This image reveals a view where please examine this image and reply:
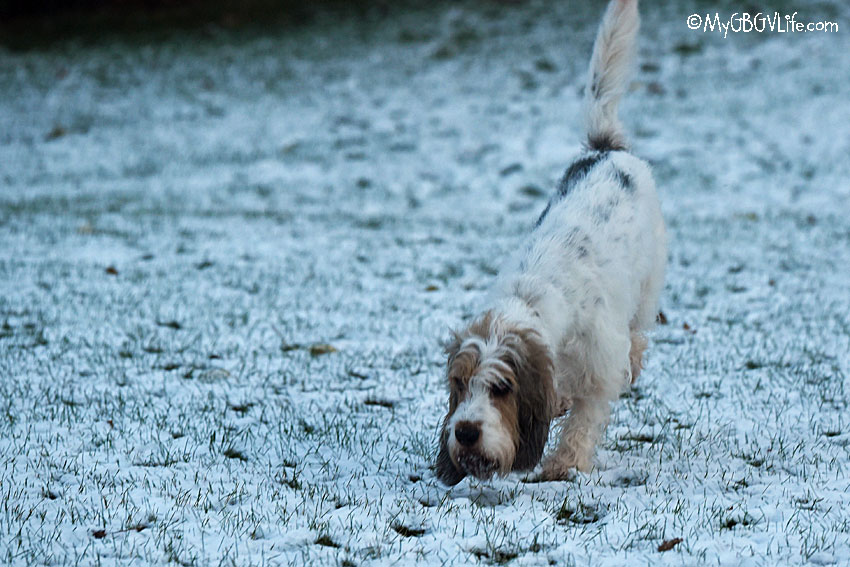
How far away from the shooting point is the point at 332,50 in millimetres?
22734

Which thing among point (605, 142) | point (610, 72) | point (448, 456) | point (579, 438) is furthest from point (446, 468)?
point (610, 72)

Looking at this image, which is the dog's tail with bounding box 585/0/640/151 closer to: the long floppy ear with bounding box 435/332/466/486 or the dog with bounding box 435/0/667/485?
the dog with bounding box 435/0/667/485

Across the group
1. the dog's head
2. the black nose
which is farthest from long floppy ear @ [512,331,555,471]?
the black nose

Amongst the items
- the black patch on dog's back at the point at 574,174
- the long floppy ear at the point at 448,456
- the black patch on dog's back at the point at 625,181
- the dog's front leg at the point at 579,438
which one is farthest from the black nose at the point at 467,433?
the black patch on dog's back at the point at 625,181

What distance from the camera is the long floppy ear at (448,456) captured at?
424cm

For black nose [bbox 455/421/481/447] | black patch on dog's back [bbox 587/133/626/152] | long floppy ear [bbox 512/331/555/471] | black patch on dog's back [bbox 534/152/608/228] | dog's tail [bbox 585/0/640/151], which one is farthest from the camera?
black patch on dog's back [bbox 587/133/626/152]

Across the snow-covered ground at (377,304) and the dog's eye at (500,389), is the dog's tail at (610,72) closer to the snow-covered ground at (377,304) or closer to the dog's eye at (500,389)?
the snow-covered ground at (377,304)

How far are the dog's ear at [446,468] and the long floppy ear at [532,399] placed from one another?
0.26 meters

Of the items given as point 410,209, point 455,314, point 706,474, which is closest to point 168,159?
point 410,209

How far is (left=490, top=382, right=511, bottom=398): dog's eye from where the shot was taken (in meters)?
4.12

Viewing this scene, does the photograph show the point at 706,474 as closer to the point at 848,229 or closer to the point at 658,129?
the point at 848,229

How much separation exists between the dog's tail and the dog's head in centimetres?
248

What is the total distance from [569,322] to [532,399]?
0.54 meters

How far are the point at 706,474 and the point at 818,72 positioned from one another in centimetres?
1549
